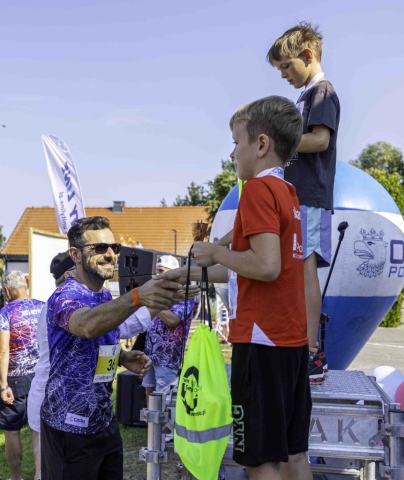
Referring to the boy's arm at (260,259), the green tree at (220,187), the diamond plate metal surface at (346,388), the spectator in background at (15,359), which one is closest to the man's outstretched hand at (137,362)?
the diamond plate metal surface at (346,388)

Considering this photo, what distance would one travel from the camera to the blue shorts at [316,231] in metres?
3.42

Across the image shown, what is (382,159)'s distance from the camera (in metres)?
52.7

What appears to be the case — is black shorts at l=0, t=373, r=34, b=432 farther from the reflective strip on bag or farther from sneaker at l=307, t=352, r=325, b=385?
the reflective strip on bag

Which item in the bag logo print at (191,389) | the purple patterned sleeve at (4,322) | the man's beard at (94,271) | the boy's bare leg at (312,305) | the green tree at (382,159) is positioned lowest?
the purple patterned sleeve at (4,322)

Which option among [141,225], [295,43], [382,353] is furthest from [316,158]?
[141,225]

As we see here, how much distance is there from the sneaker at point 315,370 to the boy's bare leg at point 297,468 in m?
0.72

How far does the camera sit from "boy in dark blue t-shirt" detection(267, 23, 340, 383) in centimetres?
340

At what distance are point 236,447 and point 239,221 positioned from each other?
2.90 ft

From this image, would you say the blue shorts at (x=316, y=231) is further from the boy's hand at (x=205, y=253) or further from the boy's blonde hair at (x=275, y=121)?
the boy's hand at (x=205, y=253)

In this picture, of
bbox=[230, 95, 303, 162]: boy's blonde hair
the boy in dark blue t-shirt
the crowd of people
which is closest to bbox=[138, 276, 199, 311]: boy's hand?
the crowd of people

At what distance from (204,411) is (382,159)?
53427mm

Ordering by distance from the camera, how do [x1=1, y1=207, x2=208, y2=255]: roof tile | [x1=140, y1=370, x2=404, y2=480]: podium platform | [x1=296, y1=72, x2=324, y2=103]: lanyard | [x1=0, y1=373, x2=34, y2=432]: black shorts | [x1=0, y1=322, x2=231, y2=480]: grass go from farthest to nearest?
[x1=1, y1=207, x2=208, y2=255]: roof tile, [x1=0, y1=322, x2=231, y2=480]: grass, [x1=0, y1=373, x2=34, y2=432]: black shorts, [x1=296, y1=72, x2=324, y2=103]: lanyard, [x1=140, y1=370, x2=404, y2=480]: podium platform

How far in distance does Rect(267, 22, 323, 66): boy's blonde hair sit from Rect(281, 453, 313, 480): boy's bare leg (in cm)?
221

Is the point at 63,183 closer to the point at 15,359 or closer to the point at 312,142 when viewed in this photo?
the point at 15,359
